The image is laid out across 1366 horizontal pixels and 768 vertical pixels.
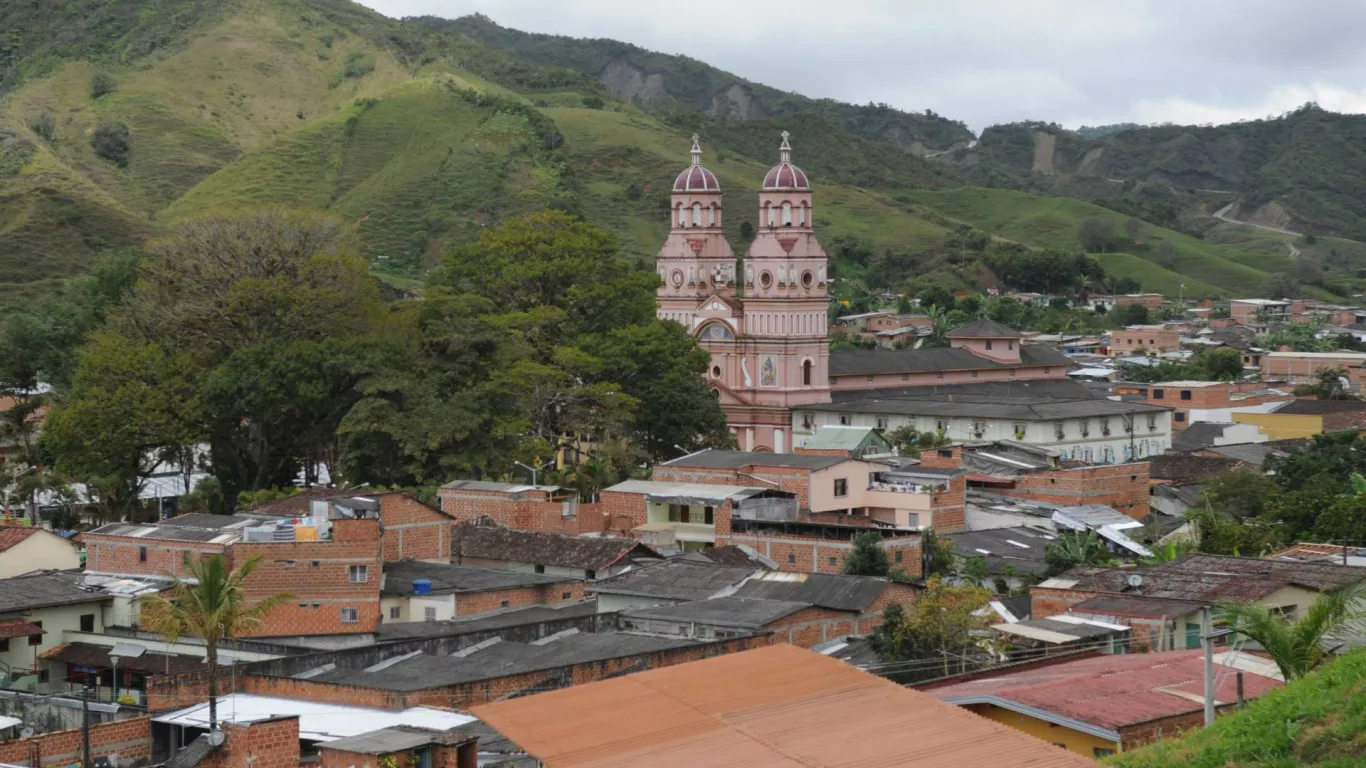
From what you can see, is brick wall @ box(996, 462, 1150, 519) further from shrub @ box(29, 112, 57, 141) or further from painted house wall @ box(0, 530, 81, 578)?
shrub @ box(29, 112, 57, 141)

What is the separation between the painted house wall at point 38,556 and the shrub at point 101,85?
86.2 m

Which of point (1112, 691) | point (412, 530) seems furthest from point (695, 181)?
point (1112, 691)

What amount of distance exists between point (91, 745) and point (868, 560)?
16.4 m

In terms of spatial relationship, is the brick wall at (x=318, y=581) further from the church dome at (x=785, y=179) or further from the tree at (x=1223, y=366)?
the tree at (x=1223, y=366)

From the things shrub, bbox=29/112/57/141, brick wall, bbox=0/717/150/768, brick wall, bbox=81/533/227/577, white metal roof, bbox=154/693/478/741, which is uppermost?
shrub, bbox=29/112/57/141

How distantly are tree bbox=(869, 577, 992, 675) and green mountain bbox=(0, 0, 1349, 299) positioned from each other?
2259 inches

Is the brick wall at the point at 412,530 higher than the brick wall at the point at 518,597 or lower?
higher

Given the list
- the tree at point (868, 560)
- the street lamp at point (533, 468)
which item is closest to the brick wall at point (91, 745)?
the tree at point (868, 560)

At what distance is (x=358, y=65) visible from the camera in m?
132

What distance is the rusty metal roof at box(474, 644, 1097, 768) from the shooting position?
15.3 m

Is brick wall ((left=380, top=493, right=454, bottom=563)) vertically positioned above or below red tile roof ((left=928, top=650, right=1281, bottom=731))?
below

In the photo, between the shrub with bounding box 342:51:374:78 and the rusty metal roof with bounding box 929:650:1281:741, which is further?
the shrub with bounding box 342:51:374:78

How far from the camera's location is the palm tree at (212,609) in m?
27.5

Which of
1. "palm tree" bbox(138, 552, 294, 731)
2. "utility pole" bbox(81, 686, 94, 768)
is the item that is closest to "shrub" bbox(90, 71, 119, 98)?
"palm tree" bbox(138, 552, 294, 731)
